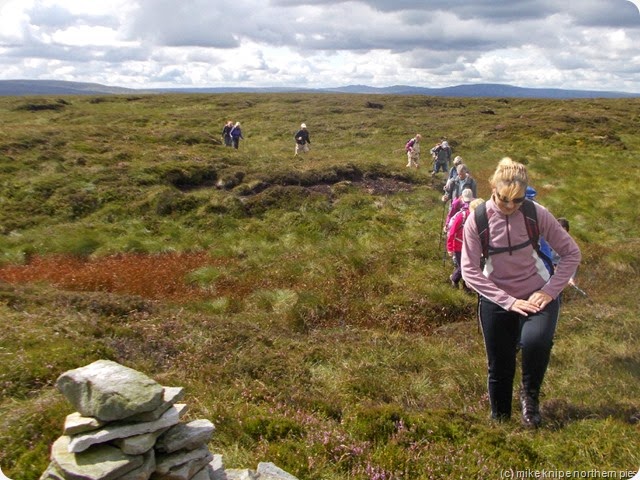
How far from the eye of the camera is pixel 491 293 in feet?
17.7

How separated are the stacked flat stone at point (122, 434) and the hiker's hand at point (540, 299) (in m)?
3.24

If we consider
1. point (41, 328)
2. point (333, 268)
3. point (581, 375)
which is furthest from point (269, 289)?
point (581, 375)

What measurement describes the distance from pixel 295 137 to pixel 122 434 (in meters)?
29.0

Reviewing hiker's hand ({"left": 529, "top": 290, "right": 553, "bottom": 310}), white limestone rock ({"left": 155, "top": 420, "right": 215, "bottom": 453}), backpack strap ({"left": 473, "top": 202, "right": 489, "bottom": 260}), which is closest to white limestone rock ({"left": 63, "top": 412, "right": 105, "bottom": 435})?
white limestone rock ({"left": 155, "top": 420, "right": 215, "bottom": 453})

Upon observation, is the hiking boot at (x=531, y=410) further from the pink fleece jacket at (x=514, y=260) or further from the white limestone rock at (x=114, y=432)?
the white limestone rock at (x=114, y=432)

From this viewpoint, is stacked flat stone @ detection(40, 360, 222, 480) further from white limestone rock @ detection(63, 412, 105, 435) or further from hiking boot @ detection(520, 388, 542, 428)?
hiking boot @ detection(520, 388, 542, 428)

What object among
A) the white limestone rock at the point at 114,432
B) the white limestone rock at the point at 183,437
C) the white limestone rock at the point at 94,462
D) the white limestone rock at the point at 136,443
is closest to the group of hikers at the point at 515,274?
the white limestone rock at the point at 183,437

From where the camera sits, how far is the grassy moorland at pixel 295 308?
5.41m

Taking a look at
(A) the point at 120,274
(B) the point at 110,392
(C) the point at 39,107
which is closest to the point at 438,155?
(A) the point at 120,274

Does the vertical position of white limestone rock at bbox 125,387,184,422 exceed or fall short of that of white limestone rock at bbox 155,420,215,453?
it exceeds it

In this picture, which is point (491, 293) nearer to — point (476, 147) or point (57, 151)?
point (57, 151)

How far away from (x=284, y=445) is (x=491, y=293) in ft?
8.29

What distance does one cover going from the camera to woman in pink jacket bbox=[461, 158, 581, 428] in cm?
532

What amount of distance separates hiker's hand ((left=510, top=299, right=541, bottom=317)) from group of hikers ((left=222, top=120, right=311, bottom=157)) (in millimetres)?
25925
